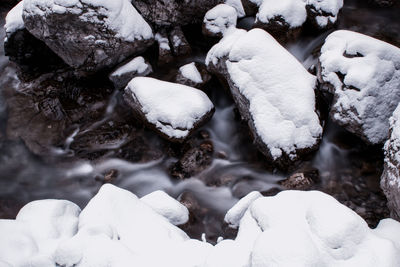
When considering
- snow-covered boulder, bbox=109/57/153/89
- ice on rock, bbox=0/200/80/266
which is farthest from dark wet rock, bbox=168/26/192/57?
ice on rock, bbox=0/200/80/266

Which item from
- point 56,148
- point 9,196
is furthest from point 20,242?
point 56,148

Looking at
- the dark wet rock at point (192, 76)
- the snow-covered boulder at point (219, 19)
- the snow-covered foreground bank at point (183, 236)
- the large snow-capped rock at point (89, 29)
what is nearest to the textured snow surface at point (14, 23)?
the large snow-capped rock at point (89, 29)

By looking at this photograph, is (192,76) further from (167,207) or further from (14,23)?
(14,23)

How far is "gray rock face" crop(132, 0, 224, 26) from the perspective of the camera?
19.3 ft

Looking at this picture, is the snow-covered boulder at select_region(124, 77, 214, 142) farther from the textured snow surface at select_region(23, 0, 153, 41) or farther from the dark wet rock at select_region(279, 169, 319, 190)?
the dark wet rock at select_region(279, 169, 319, 190)

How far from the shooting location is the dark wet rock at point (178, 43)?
604 cm

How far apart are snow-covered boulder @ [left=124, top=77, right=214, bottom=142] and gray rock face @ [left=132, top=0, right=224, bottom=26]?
1.69 metres

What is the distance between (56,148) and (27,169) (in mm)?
501

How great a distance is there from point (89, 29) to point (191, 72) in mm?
1793

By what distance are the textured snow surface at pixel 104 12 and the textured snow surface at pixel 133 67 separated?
0.38 m

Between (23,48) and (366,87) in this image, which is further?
(23,48)

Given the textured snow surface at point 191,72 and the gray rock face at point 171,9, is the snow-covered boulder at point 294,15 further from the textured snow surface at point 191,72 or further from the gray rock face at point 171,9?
the textured snow surface at point 191,72

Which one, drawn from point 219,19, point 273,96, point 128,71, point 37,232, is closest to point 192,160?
point 273,96

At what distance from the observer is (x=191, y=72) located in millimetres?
5379
